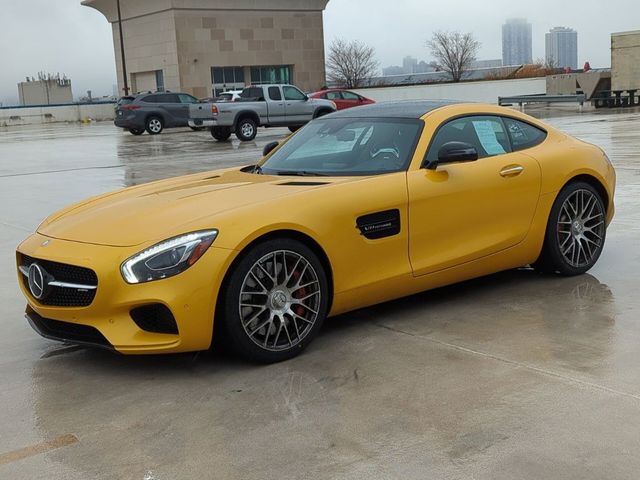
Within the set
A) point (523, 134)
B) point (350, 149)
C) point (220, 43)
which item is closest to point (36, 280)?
point (350, 149)

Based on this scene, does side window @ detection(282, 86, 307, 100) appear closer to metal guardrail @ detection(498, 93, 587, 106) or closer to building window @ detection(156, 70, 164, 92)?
metal guardrail @ detection(498, 93, 587, 106)

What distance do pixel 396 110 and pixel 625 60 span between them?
30.8 m

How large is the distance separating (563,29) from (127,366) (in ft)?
364

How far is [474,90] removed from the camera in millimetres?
46219

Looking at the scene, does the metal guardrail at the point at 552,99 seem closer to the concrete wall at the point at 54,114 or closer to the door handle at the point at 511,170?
the concrete wall at the point at 54,114

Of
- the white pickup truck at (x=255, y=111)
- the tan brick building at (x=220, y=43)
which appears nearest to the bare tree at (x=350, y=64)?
the tan brick building at (x=220, y=43)

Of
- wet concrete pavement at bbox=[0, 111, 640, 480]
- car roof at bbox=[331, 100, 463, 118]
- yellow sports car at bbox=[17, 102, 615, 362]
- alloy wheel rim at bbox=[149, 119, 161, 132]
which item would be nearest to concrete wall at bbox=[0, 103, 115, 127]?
alloy wheel rim at bbox=[149, 119, 161, 132]

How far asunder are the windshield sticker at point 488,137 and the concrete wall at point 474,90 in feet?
123

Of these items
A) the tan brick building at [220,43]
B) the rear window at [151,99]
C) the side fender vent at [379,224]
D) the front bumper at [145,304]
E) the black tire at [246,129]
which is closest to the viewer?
the front bumper at [145,304]

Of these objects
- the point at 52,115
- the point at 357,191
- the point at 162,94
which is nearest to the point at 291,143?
the point at 357,191

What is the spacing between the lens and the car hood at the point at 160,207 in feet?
14.8

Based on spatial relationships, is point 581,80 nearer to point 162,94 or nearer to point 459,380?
point 162,94

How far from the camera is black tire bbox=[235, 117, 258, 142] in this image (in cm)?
2617

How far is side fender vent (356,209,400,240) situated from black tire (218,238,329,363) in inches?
15.0
